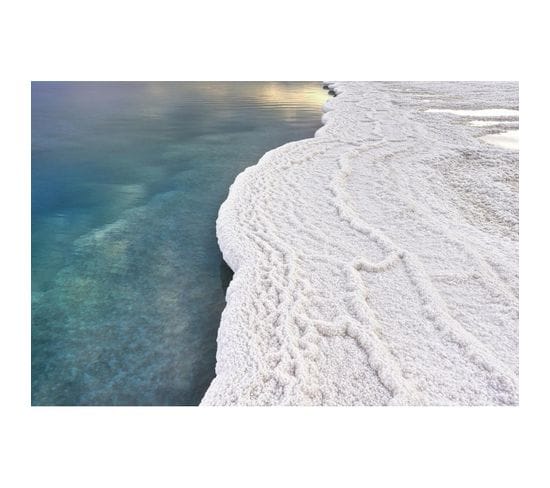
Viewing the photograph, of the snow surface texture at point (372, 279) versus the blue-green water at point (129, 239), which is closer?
the snow surface texture at point (372, 279)

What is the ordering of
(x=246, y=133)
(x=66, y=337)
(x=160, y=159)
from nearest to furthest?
(x=66, y=337), (x=160, y=159), (x=246, y=133)

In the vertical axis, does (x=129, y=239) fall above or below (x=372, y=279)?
above

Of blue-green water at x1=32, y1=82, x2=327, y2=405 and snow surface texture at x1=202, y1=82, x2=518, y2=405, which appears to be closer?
snow surface texture at x1=202, y1=82, x2=518, y2=405

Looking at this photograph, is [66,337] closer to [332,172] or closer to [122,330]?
[122,330]

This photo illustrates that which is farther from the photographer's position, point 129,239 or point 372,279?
point 129,239

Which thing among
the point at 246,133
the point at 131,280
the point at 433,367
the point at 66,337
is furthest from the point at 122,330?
the point at 246,133
